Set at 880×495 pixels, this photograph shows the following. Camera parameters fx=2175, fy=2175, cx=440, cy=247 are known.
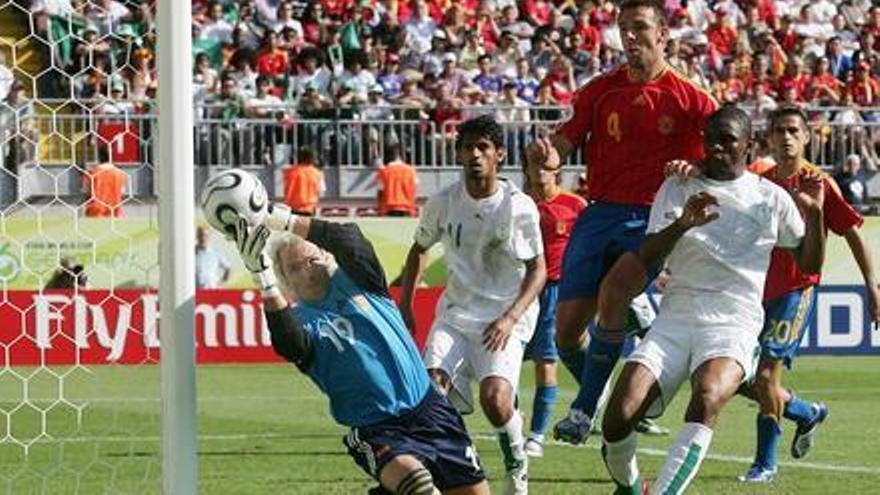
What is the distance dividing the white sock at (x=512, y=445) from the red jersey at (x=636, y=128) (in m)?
1.37

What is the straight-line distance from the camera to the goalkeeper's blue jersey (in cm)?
852

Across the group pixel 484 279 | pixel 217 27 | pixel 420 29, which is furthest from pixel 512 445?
pixel 420 29

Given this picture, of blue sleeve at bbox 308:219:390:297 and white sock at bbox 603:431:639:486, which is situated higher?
blue sleeve at bbox 308:219:390:297

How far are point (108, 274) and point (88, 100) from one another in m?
2.26

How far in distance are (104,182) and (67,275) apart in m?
2.67

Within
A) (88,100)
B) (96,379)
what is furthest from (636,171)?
(96,379)

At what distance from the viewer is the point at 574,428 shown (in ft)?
35.8

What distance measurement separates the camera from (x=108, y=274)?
1210cm

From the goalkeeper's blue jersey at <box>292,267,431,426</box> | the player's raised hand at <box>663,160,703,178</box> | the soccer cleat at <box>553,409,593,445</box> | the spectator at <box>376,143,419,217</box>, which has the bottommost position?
the spectator at <box>376,143,419,217</box>

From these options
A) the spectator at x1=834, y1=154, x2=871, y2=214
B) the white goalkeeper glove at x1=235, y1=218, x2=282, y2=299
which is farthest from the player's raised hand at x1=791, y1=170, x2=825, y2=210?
the spectator at x1=834, y1=154, x2=871, y2=214

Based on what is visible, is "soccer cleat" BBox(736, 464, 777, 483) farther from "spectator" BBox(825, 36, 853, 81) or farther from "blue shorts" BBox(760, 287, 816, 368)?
"spectator" BBox(825, 36, 853, 81)

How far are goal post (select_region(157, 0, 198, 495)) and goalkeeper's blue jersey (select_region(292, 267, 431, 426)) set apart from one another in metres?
0.81

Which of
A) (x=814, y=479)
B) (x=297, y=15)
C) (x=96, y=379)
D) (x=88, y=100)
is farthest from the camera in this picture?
(x=297, y=15)

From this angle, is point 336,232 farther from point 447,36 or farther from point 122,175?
point 447,36
